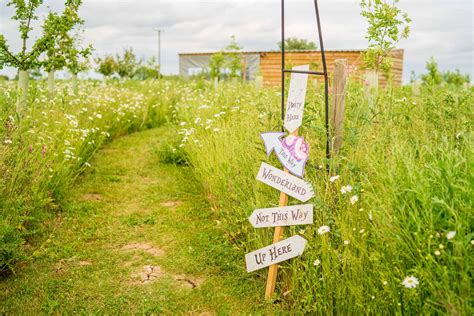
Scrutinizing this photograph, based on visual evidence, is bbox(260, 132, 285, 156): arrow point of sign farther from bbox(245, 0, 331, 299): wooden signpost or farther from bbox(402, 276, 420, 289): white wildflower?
bbox(402, 276, 420, 289): white wildflower

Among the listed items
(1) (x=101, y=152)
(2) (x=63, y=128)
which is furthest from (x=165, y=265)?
(1) (x=101, y=152)

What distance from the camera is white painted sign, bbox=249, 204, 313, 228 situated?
3.39 m

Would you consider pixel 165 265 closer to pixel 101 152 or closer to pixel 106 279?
pixel 106 279

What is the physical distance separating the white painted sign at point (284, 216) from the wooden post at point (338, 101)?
22.0 inches

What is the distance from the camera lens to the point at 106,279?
13.1ft

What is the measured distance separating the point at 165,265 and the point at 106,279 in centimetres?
55

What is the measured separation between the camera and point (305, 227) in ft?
A: 11.6

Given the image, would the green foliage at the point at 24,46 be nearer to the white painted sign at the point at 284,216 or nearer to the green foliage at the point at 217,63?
the white painted sign at the point at 284,216

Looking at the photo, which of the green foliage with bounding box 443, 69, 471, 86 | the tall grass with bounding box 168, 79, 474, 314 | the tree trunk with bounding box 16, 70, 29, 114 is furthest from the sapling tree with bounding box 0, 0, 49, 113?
the green foliage with bounding box 443, 69, 471, 86

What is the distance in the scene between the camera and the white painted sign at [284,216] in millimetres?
3387

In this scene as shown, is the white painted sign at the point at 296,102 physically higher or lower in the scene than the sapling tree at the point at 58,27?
lower

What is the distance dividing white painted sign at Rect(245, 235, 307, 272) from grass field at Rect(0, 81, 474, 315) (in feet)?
0.24

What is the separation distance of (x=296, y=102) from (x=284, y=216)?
2.83 feet

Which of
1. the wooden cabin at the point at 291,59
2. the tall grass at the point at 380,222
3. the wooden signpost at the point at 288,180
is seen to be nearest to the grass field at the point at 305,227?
A: the tall grass at the point at 380,222
